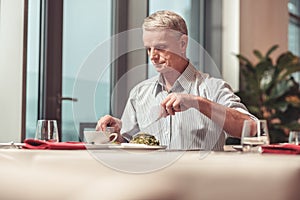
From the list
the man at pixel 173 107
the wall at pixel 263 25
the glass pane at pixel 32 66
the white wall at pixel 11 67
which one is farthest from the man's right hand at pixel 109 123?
the wall at pixel 263 25

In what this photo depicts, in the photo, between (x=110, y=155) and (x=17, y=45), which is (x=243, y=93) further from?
(x=110, y=155)

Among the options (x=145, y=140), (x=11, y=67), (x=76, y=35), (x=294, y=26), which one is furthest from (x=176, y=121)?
(x=294, y=26)

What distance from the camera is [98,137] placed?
163 centimetres

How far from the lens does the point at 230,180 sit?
3.70 ft

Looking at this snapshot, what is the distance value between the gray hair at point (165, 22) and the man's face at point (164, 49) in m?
0.16

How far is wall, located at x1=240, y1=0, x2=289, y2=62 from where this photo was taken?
6160mm

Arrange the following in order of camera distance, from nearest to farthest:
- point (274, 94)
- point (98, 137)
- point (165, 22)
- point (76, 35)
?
1. point (98, 137)
2. point (165, 22)
3. point (76, 35)
4. point (274, 94)

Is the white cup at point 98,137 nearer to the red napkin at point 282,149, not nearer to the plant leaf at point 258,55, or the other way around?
the red napkin at point 282,149

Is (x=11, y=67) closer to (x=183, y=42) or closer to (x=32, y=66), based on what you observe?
(x=32, y=66)

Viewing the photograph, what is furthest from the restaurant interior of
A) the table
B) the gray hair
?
the gray hair

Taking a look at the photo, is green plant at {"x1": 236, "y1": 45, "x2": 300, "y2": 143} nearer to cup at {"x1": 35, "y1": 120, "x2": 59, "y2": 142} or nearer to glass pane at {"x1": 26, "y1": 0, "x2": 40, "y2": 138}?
glass pane at {"x1": 26, "y1": 0, "x2": 40, "y2": 138}

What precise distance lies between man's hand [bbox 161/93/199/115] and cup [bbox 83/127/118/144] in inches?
9.2

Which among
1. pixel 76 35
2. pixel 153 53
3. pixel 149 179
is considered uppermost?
pixel 76 35

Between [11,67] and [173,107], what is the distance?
89.1 inches
